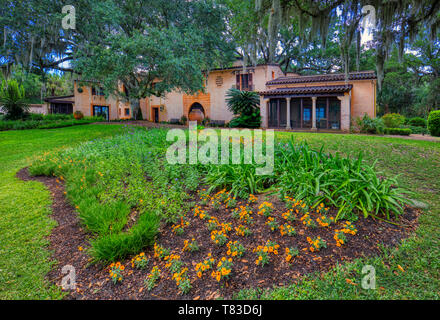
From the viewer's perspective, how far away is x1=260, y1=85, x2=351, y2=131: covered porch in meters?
14.4

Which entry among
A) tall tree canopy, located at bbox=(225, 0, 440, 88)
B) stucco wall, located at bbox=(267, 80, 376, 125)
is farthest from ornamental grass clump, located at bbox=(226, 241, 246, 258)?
stucco wall, located at bbox=(267, 80, 376, 125)

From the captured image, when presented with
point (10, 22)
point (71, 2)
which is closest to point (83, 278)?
point (71, 2)

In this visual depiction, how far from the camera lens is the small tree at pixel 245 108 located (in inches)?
608

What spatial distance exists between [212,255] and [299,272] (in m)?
0.90

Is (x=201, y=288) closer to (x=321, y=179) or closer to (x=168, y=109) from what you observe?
(x=321, y=179)

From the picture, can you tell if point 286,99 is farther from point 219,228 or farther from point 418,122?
point 219,228

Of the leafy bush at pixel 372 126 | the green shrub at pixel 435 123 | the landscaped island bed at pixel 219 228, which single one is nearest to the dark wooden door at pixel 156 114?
the leafy bush at pixel 372 126

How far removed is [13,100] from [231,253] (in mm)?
16292

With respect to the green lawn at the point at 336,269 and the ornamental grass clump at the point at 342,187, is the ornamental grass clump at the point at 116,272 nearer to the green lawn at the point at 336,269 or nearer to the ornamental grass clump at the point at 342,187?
the green lawn at the point at 336,269

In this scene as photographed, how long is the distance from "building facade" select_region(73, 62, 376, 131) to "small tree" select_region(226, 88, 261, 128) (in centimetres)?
101

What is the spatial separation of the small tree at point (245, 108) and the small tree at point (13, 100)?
11.9m

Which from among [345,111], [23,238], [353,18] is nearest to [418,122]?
[345,111]

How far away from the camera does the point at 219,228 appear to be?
9.82ft

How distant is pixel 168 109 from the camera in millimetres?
22500
